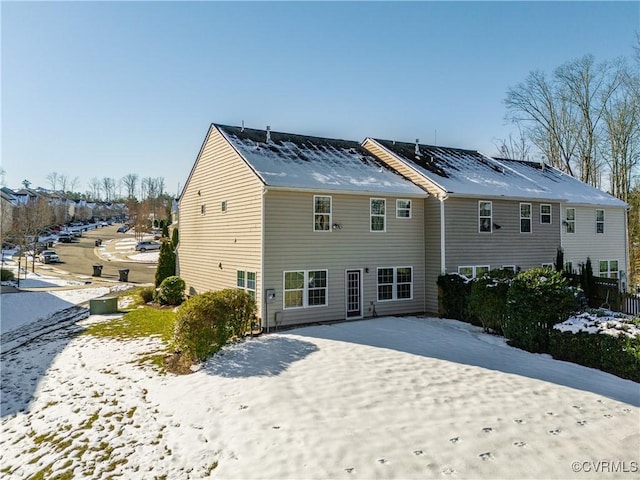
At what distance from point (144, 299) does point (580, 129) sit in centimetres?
3695

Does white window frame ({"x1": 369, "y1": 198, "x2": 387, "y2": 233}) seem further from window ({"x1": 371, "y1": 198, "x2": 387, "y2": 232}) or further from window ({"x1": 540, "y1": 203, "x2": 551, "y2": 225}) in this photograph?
window ({"x1": 540, "y1": 203, "x2": 551, "y2": 225})

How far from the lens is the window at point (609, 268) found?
22.6m

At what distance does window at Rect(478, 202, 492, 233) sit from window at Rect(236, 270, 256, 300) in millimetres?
9954

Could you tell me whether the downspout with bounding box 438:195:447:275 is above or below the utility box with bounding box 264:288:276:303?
above

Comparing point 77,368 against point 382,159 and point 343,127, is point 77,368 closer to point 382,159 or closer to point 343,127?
point 382,159

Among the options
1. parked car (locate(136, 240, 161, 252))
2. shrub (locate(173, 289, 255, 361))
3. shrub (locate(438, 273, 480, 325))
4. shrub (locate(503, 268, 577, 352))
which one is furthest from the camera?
parked car (locate(136, 240, 161, 252))

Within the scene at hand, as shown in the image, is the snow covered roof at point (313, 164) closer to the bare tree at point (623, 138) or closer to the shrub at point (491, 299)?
the shrub at point (491, 299)

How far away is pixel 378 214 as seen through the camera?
1611 centimetres

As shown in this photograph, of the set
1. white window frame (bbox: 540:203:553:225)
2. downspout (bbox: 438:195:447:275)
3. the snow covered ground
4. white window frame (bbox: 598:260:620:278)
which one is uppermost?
white window frame (bbox: 540:203:553:225)

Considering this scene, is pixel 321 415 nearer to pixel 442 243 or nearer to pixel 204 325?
pixel 204 325

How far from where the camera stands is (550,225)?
19375 millimetres

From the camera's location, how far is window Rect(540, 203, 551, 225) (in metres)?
19.1

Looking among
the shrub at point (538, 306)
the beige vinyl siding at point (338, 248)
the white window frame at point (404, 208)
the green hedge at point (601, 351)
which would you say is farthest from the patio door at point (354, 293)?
the green hedge at point (601, 351)

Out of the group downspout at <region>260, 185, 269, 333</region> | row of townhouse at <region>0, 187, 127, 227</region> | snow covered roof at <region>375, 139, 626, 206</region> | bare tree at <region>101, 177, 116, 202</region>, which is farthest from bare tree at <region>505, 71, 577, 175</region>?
bare tree at <region>101, 177, 116, 202</region>
